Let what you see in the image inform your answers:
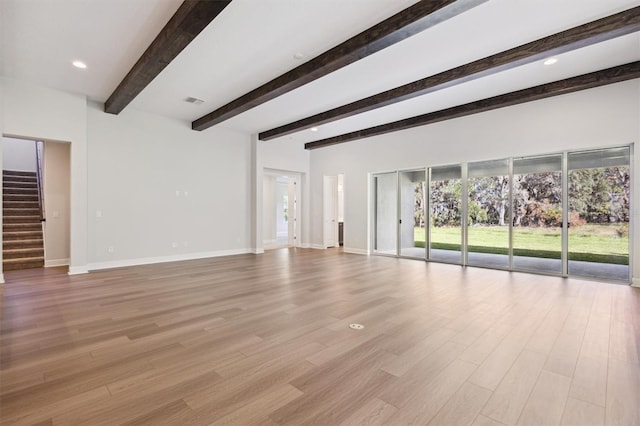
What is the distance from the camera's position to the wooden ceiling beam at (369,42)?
9.90 feet

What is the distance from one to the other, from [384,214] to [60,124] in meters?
7.83

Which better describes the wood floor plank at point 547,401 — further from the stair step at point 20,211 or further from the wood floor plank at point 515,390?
the stair step at point 20,211

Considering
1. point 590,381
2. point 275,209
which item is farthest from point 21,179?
point 590,381

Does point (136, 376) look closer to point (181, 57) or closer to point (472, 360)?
point (472, 360)

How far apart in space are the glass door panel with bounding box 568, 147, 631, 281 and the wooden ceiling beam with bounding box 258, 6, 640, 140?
8.77 feet

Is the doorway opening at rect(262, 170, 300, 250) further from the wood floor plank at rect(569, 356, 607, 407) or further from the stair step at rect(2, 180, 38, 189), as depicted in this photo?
the wood floor plank at rect(569, 356, 607, 407)

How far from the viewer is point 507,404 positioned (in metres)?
1.87

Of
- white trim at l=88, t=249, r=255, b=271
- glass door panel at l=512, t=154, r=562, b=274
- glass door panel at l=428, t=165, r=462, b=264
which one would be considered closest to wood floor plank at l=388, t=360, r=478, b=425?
glass door panel at l=512, t=154, r=562, b=274

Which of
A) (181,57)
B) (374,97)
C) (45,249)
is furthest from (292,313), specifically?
(45,249)

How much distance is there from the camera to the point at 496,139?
6324 millimetres

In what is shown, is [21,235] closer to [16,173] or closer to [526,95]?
[16,173]

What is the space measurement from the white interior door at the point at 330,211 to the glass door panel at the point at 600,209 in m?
6.41

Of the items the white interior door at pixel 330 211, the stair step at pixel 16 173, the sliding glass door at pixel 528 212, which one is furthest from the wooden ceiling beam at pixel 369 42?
the stair step at pixel 16 173

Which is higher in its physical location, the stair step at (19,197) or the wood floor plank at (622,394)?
the stair step at (19,197)
